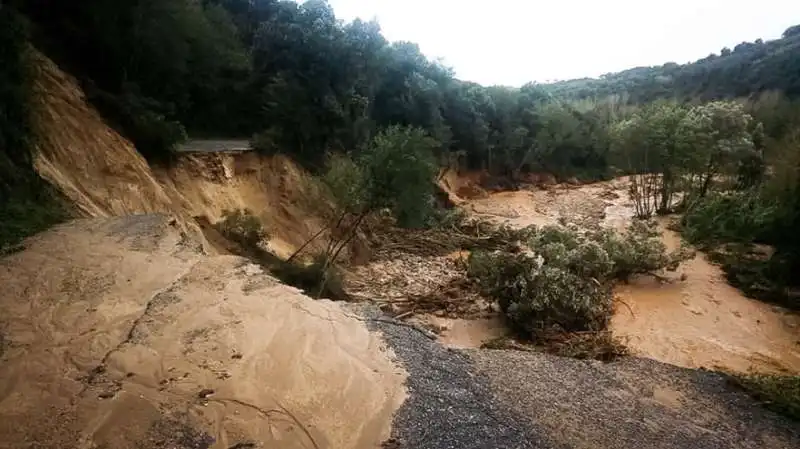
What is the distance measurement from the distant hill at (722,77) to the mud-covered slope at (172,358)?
166ft

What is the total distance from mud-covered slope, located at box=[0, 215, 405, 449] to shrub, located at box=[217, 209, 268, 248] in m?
5.92

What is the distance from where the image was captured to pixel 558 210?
108ft

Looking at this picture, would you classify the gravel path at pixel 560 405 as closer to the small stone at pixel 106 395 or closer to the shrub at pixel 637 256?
the small stone at pixel 106 395

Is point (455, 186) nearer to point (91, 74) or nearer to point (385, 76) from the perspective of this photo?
point (385, 76)

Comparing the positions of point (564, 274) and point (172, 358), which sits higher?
point (172, 358)

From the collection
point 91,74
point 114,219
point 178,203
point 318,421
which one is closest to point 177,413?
point 318,421

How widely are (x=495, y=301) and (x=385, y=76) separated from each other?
64.7 ft

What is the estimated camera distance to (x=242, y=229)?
1538 cm

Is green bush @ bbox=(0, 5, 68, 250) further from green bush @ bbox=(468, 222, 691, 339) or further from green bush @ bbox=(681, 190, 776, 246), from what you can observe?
green bush @ bbox=(681, 190, 776, 246)

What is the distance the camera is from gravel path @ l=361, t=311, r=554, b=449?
208 inches

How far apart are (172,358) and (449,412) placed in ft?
11.2

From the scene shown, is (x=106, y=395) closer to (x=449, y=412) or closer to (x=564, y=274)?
(x=449, y=412)

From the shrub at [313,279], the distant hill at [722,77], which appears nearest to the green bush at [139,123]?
the shrub at [313,279]

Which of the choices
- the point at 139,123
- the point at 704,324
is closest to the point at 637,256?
the point at 704,324
